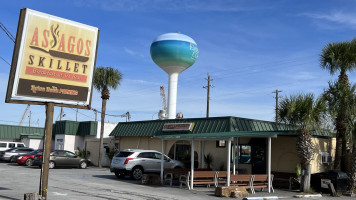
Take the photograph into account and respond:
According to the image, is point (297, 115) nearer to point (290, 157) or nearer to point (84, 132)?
point (290, 157)

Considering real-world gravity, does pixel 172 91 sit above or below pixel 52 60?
above

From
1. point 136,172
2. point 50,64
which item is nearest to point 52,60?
point 50,64

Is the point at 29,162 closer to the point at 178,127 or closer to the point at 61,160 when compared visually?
the point at 61,160

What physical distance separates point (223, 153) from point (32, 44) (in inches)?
602

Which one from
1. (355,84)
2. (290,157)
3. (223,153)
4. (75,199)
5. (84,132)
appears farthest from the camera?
(84,132)

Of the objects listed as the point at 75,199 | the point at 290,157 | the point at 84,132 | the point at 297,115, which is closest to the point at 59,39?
the point at 75,199

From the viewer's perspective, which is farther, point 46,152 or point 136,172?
point 136,172

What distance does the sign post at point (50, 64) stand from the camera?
38.0ft

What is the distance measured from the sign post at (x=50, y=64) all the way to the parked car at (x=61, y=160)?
1634 centimetres

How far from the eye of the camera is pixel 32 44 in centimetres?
1171

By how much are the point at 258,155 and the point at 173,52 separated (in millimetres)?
18008

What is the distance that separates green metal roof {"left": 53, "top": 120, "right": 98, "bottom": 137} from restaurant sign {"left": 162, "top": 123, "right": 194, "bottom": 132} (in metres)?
11.7

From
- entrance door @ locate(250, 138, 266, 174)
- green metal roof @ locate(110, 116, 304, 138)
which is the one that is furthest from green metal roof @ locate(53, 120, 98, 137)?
entrance door @ locate(250, 138, 266, 174)

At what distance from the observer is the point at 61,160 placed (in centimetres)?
2819
